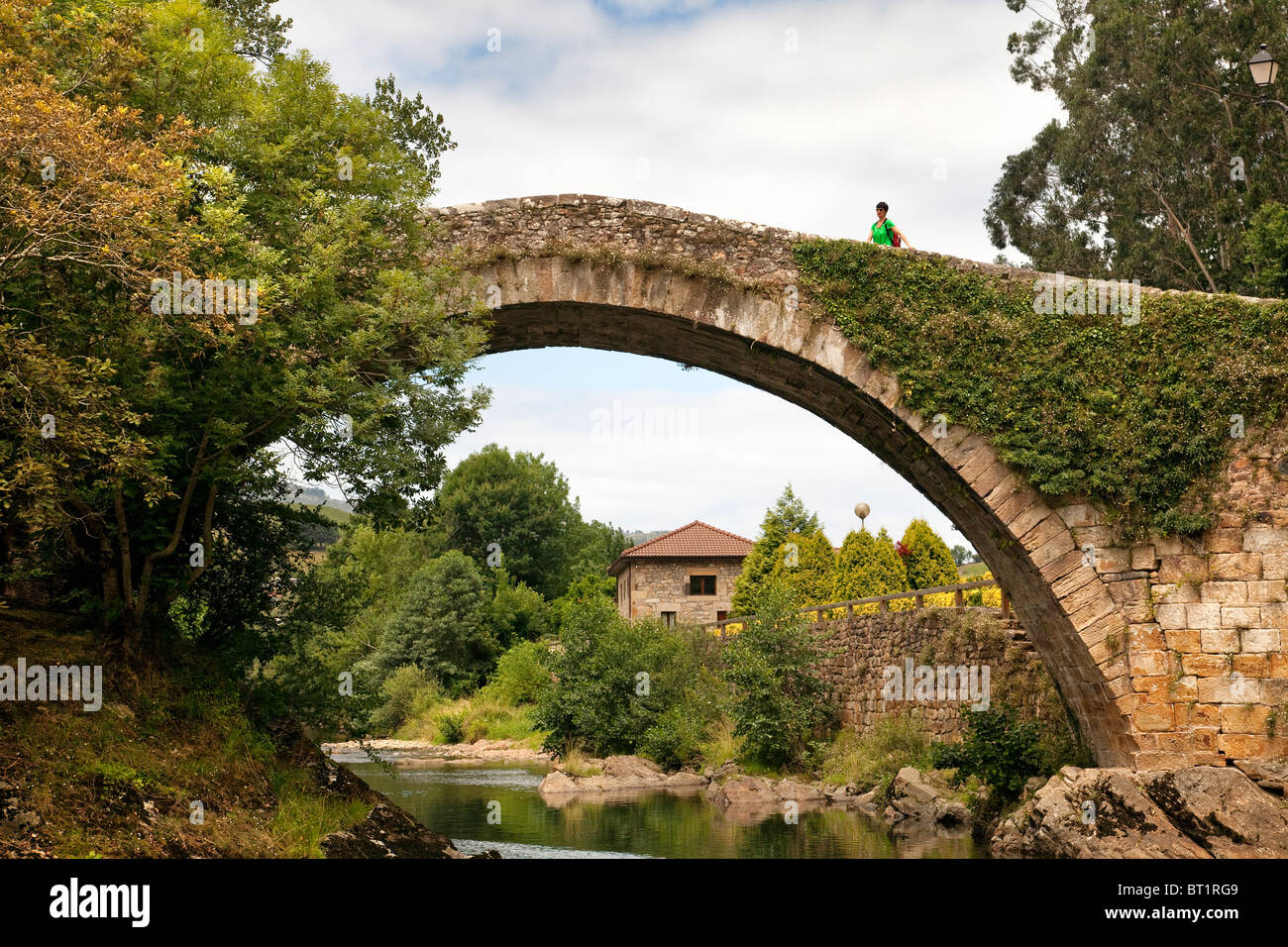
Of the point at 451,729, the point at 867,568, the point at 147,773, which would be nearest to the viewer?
the point at 147,773

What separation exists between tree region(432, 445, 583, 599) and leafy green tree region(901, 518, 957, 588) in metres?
24.5

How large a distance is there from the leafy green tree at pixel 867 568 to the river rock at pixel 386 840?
15930 mm

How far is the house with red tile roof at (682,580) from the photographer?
37.7 meters

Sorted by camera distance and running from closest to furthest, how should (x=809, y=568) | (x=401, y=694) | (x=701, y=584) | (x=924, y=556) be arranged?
(x=924, y=556)
(x=809, y=568)
(x=401, y=694)
(x=701, y=584)

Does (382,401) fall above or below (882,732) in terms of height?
above

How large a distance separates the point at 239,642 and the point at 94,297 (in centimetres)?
362

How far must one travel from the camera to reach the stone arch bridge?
368 inches

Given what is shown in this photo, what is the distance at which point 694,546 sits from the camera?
127ft

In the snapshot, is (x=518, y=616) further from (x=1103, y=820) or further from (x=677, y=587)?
(x=1103, y=820)

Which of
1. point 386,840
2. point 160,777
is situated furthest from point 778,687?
point 160,777

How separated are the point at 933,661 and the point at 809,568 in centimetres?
1158

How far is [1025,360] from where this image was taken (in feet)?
32.7
